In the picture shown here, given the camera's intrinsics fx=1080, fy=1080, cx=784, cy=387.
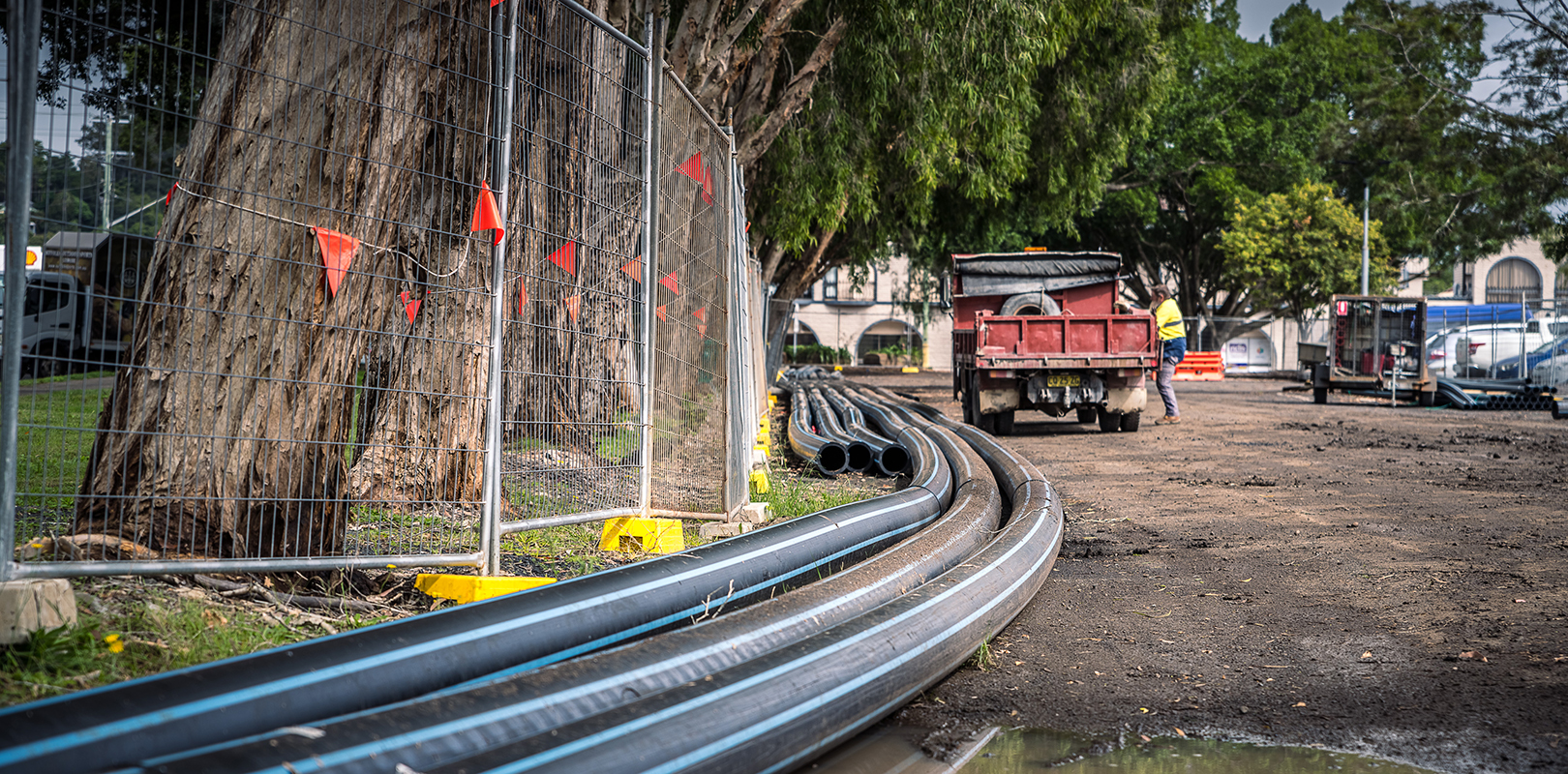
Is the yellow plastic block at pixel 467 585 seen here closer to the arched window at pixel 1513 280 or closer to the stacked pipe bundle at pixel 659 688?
the stacked pipe bundle at pixel 659 688

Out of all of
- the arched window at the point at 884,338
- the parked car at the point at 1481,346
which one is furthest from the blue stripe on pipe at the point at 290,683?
the arched window at the point at 884,338

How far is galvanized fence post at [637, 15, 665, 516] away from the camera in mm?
4789

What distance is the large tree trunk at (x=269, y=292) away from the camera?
3.53 metres

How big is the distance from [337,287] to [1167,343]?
13596 millimetres

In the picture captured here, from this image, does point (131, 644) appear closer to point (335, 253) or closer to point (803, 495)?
point (335, 253)

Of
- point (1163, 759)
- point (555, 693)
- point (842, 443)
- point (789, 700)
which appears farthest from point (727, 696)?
point (842, 443)

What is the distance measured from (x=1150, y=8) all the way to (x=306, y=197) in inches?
775

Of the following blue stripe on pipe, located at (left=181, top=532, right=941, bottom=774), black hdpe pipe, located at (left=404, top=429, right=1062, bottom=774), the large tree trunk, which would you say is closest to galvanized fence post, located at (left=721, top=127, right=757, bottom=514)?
the large tree trunk

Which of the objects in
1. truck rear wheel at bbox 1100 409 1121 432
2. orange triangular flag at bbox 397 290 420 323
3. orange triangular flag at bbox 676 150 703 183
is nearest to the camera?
orange triangular flag at bbox 397 290 420 323

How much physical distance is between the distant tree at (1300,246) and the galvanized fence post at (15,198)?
37.0m

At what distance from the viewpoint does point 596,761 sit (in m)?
2.01

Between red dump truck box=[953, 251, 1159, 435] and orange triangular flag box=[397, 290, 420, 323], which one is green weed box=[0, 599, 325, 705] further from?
red dump truck box=[953, 251, 1159, 435]

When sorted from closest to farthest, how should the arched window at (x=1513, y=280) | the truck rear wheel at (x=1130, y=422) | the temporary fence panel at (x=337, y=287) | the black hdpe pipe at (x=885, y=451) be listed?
the temporary fence panel at (x=337, y=287) → the black hdpe pipe at (x=885, y=451) → the truck rear wheel at (x=1130, y=422) → the arched window at (x=1513, y=280)

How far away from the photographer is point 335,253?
3711 mm
